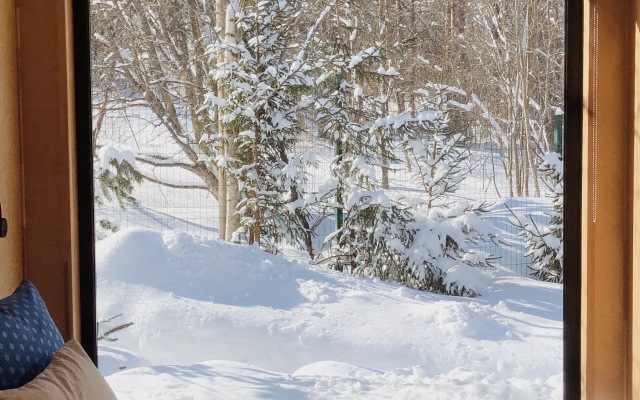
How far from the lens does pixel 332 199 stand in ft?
8.75

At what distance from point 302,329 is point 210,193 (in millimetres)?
586

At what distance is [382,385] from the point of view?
8.39 feet

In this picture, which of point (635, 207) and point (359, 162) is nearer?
point (635, 207)

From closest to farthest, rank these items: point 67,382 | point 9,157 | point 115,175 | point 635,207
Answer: point 67,382
point 9,157
point 635,207
point 115,175

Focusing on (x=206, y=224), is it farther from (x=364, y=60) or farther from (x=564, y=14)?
(x=564, y=14)

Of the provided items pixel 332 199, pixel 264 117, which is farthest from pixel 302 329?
pixel 264 117

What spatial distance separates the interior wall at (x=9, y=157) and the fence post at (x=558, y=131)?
1779 millimetres

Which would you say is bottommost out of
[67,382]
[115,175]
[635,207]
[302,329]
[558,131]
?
[302,329]

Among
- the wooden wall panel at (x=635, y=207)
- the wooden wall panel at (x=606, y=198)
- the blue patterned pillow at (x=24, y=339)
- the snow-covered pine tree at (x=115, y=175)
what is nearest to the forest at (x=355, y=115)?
the snow-covered pine tree at (x=115, y=175)

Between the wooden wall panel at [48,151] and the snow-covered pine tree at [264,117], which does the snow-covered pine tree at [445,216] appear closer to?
the snow-covered pine tree at [264,117]

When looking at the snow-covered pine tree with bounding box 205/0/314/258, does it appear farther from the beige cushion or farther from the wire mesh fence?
the beige cushion

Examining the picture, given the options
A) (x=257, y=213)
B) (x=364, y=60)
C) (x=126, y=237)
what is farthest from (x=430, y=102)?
(x=126, y=237)

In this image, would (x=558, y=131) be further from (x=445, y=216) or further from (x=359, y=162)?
(x=359, y=162)

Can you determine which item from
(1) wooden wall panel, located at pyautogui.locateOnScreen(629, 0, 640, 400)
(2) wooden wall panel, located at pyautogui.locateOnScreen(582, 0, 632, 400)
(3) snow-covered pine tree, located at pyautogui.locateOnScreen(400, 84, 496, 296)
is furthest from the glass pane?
(1) wooden wall panel, located at pyautogui.locateOnScreen(629, 0, 640, 400)
